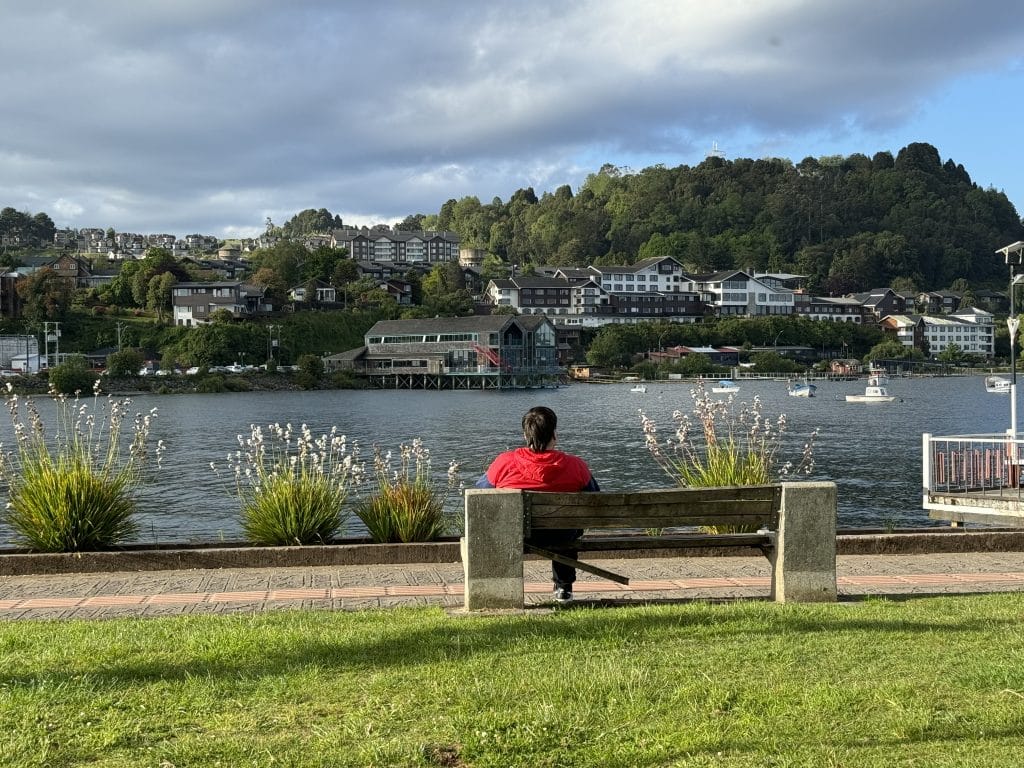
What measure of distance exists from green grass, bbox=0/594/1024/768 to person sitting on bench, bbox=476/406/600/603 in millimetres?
636

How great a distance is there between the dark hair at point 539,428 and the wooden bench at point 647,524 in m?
0.51

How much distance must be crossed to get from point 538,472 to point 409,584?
6.39 ft

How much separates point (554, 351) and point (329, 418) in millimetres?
62117

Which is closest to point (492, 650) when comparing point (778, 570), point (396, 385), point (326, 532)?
point (778, 570)

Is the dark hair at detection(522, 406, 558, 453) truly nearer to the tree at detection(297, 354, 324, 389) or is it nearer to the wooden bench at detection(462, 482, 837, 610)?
the wooden bench at detection(462, 482, 837, 610)

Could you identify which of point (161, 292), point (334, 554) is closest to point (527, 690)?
point (334, 554)

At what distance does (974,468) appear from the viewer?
1909 centimetres

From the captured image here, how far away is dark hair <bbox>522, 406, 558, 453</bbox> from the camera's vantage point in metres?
7.11

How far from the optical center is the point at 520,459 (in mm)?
7176

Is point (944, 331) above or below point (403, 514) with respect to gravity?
above

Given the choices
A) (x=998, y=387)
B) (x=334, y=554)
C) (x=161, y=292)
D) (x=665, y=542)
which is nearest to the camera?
(x=665, y=542)

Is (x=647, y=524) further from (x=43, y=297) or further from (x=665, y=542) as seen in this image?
(x=43, y=297)

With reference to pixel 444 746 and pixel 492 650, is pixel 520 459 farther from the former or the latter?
pixel 444 746

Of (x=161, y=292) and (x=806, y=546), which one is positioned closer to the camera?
(x=806, y=546)
